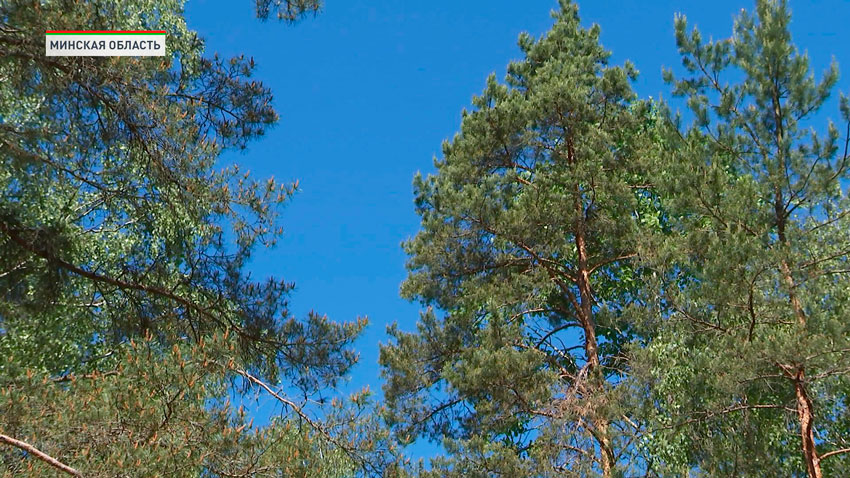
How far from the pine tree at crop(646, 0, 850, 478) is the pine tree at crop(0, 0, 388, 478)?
3.45 meters

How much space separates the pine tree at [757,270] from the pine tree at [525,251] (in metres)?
2.38

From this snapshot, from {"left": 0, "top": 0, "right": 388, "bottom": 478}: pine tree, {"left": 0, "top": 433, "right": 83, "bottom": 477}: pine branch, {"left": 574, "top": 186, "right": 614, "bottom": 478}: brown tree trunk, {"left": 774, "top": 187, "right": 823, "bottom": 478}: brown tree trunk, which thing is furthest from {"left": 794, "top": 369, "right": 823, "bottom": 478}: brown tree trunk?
{"left": 0, "top": 433, "right": 83, "bottom": 477}: pine branch

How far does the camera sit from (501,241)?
1266 centimetres

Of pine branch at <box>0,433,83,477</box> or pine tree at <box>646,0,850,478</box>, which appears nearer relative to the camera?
pine branch at <box>0,433,83,477</box>

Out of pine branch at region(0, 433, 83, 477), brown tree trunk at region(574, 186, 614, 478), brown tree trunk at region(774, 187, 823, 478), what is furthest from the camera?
brown tree trunk at region(574, 186, 614, 478)

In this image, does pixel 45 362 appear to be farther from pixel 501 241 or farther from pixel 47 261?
pixel 501 241

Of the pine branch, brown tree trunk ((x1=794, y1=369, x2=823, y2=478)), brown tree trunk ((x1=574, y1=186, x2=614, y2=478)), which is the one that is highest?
brown tree trunk ((x1=574, y1=186, x2=614, y2=478))

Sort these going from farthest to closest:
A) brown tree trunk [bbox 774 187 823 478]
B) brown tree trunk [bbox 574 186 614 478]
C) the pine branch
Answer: brown tree trunk [bbox 574 186 614 478], brown tree trunk [bbox 774 187 823 478], the pine branch

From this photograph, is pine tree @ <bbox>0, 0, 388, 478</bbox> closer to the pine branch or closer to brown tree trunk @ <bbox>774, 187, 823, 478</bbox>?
the pine branch

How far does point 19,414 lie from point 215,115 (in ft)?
11.8

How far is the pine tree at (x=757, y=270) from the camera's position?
776 centimetres

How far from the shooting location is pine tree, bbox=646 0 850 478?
7.76 m

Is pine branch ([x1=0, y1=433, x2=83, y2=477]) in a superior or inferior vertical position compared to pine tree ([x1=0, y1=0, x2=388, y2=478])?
inferior

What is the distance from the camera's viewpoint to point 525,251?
42.4ft
